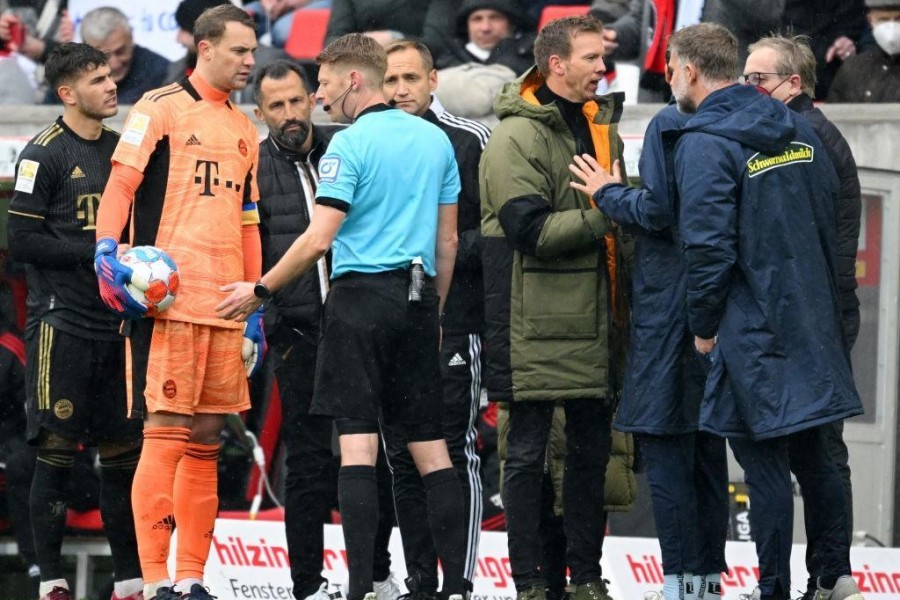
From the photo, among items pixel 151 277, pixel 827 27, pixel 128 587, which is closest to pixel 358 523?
pixel 151 277

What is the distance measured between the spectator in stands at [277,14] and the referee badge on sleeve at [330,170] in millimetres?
4430

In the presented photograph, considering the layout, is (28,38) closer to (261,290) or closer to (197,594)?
(261,290)

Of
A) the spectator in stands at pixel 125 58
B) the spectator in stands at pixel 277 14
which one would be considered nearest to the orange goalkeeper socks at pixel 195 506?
the spectator in stands at pixel 125 58

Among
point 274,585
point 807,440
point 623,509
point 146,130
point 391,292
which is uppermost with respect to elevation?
point 146,130

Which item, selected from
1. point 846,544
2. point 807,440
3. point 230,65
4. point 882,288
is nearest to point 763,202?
point 807,440

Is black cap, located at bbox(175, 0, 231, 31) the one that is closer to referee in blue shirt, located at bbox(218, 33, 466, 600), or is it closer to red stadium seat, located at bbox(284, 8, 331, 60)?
red stadium seat, located at bbox(284, 8, 331, 60)

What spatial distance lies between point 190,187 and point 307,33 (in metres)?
3.96

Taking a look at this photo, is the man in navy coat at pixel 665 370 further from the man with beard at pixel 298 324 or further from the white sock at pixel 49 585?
the white sock at pixel 49 585

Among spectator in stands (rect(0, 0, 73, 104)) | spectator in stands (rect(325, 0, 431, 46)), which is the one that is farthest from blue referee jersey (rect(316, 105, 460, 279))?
spectator in stands (rect(0, 0, 73, 104))

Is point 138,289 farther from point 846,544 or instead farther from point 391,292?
point 846,544

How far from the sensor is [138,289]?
589 cm

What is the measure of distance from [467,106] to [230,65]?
90.8 inches

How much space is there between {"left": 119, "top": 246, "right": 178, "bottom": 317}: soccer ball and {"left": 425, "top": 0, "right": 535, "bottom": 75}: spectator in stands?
362cm

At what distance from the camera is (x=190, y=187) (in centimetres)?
618
